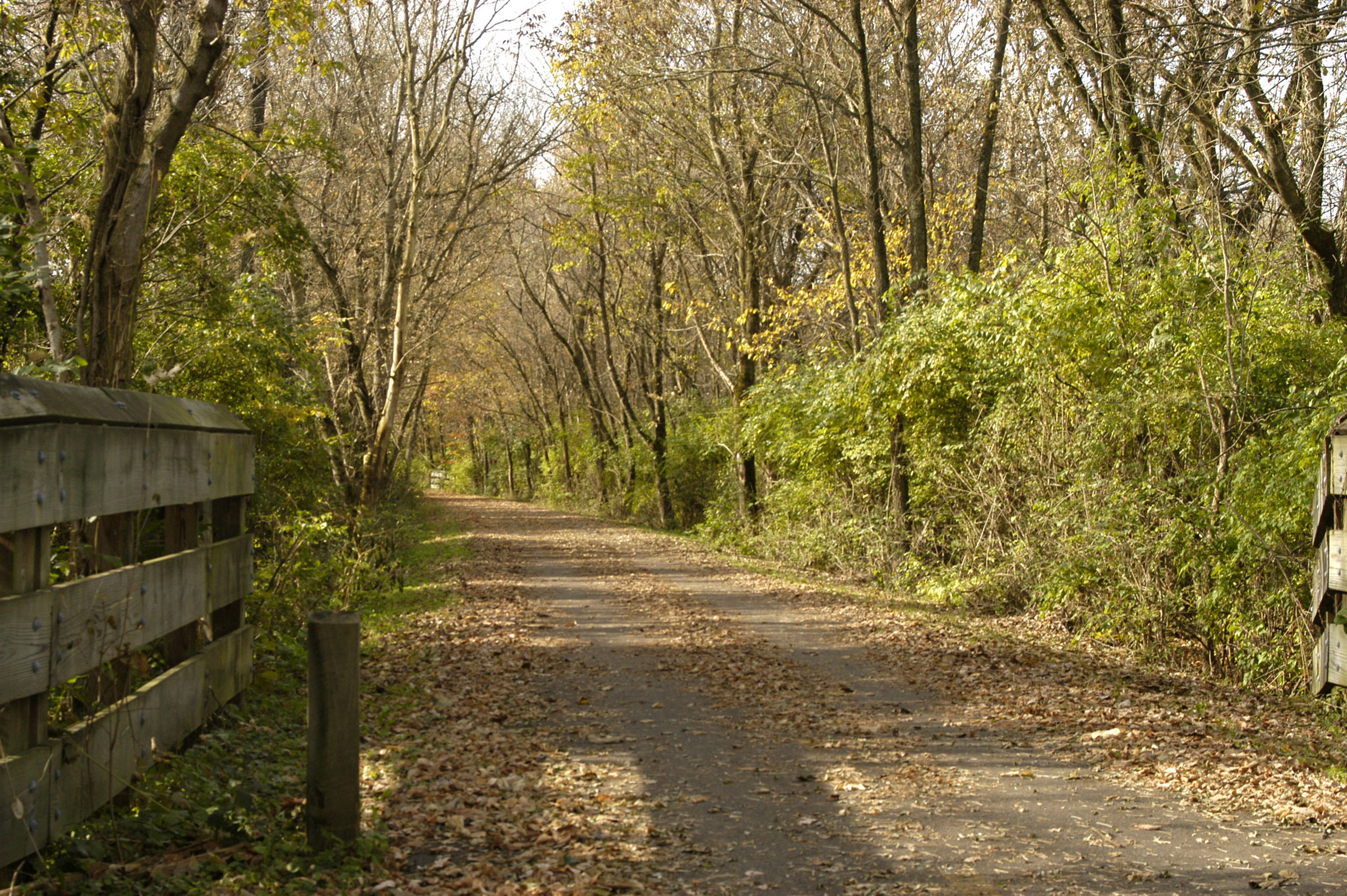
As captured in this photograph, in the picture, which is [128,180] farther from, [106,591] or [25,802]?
[25,802]

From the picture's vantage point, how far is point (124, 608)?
4.41 metres

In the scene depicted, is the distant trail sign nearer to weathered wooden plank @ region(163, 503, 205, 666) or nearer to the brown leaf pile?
the brown leaf pile

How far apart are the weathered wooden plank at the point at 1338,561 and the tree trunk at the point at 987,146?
1240 cm

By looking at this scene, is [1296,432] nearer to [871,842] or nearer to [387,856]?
[871,842]

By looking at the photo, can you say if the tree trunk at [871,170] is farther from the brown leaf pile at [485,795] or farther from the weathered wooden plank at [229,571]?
the weathered wooden plank at [229,571]

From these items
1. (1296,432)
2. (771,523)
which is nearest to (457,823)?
(1296,432)

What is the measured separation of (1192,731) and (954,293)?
301 inches

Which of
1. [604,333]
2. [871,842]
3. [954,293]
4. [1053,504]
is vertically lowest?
[871,842]

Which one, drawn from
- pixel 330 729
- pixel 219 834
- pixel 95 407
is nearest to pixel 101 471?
pixel 95 407

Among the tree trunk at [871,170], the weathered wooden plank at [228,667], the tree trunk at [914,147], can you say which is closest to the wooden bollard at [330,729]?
the weathered wooden plank at [228,667]

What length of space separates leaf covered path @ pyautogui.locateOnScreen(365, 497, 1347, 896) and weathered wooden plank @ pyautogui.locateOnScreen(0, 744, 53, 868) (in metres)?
1.42

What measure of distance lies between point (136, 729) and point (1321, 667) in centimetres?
699

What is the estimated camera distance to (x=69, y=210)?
1055cm

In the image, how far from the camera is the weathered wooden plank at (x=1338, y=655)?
626cm
